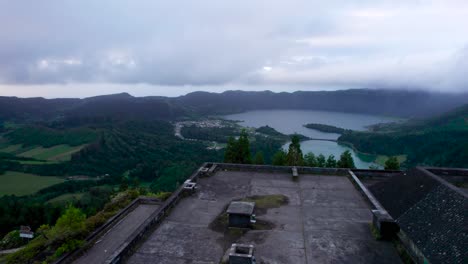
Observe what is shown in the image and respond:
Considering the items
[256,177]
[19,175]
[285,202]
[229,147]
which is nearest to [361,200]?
[285,202]

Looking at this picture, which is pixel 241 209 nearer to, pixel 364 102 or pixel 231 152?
pixel 231 152

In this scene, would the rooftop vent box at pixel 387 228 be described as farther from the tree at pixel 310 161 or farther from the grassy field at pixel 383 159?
the grassy field at pixel 383 159

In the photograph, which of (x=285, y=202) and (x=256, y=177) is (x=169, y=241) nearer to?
(x=285, y=202)

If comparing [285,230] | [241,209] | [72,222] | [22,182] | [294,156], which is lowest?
[22,182]

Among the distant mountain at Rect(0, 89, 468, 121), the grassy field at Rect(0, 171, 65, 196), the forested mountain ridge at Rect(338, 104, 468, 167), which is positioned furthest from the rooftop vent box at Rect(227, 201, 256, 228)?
the distant mountain at Rect(0, 89, 468, 121)

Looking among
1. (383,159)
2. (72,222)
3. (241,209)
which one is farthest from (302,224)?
(383,159)

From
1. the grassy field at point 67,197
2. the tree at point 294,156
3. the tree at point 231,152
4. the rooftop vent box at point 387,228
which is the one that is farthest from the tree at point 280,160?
the grassy field at point 67,197
